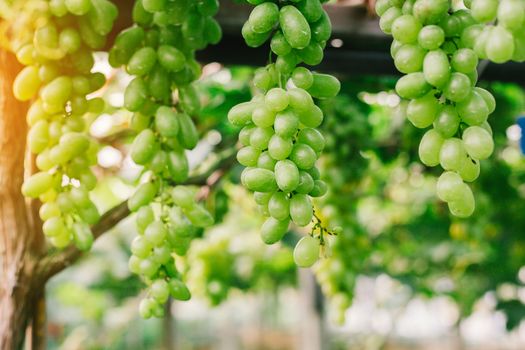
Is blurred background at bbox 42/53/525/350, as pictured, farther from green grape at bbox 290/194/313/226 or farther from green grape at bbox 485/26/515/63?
green grape at bbox 485/26/515/63

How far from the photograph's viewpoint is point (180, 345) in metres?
10.9

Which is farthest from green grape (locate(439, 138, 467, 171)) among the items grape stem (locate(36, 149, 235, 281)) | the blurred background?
grape stem (locate(36, 149, 235, 281))

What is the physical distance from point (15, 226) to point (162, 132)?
0.36 metres

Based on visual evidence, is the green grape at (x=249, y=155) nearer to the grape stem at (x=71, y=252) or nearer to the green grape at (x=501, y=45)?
the green grape at (x=501, y=45)

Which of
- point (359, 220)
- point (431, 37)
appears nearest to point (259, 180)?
point (431, 37)

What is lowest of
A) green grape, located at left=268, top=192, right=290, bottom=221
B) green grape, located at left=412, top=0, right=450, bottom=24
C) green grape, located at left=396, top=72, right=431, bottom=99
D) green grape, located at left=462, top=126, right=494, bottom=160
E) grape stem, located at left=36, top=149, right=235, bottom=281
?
grape stem, located at left=36, top=149, right=235, bottom=281

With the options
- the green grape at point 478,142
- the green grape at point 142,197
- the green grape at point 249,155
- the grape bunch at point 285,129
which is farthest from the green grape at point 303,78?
the green grape at point 142,197

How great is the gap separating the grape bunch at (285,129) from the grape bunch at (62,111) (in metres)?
0.32

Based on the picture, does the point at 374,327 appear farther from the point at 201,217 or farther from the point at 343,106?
the point at 201,217

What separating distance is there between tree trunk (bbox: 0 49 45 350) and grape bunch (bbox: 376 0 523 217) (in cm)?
72

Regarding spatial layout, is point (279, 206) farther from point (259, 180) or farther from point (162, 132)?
point (162, 132)

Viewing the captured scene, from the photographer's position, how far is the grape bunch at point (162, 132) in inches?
38.9

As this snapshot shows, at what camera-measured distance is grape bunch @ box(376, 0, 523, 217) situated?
705mm

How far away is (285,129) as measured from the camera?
2.53ft
